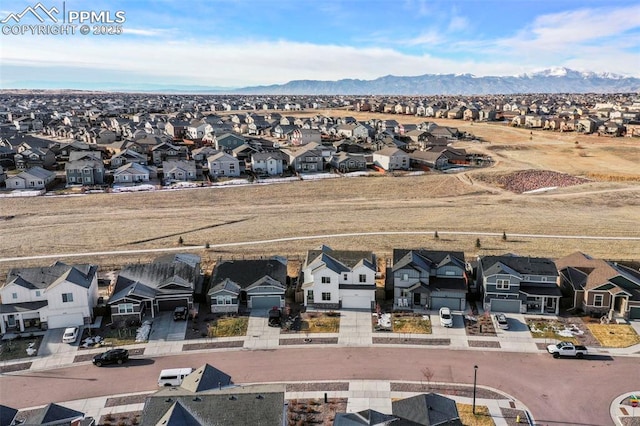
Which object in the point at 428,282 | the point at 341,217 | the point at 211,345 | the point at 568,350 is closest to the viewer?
the point at 568,350

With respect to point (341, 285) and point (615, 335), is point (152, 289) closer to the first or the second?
point (341, 285)

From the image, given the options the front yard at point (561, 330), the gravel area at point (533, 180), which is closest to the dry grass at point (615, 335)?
the front yard at point (561, 330)

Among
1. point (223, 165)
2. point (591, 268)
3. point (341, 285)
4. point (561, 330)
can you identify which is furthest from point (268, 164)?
point (561, 330)

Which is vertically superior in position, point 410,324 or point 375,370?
point 410,324

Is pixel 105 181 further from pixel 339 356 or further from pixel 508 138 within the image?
pixel 508 138

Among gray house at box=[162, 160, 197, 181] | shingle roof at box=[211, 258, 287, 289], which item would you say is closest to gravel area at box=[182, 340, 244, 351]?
shingle roof at box=[211, 258, 287, 289]

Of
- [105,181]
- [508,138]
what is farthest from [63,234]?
[508,138]
